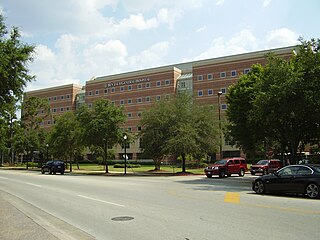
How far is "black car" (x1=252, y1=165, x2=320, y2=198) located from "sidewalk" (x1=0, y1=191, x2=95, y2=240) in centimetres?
963

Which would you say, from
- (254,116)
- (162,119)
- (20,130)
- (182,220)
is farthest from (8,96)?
(20,130)

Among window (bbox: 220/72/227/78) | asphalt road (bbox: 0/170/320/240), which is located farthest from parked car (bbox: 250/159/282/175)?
window (bbox: 220/72/227/78)

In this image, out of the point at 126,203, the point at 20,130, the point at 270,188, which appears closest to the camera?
the point at 126,203

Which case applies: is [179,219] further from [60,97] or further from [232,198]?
[60,97]

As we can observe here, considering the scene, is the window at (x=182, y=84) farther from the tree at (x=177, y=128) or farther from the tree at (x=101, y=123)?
the tree at (x=177, y=128)

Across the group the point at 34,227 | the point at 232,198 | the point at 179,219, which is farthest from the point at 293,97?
the point at 34,227

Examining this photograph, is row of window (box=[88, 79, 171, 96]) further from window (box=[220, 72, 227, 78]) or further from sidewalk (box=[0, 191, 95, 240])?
sidewalk (box=[0, 191, 95, 240])

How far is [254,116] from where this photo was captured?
2288cm

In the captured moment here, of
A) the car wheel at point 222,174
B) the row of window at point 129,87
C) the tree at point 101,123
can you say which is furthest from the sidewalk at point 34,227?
the row of window at point 129,87

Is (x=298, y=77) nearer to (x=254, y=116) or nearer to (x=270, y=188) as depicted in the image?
(x=254, y=116)

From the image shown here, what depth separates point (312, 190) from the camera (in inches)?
561

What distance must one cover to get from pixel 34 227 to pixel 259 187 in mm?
10849

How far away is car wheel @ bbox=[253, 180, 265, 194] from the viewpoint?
16177mm

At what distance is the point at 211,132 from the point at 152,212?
2764cm
